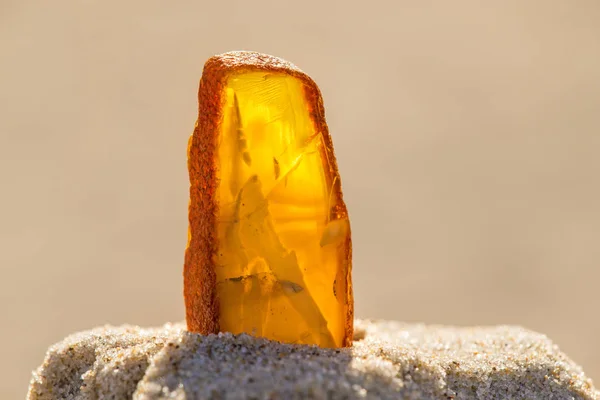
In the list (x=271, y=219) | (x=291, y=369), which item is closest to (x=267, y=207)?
(x=271, y=219)

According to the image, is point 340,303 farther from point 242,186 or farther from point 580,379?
point 580,379

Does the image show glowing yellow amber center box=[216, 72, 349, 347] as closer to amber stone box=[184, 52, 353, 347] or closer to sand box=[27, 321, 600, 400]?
amber stone box=[184, 52, 353, 347]

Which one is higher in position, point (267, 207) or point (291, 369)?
point (267, 207)

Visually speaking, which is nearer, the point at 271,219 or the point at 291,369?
the point at 291,369

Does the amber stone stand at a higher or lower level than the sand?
higher

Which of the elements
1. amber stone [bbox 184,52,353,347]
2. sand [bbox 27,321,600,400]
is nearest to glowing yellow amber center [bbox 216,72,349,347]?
amber stone [bbox 184,52,353,347]

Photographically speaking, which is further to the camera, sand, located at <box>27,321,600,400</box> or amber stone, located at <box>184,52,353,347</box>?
amber stone, located at <box>184,52,353,347</box>

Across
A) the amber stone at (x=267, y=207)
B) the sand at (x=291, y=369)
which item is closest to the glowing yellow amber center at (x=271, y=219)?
the amber stone at (x=267, y=207)

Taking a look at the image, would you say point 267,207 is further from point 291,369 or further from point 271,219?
point 291,369
